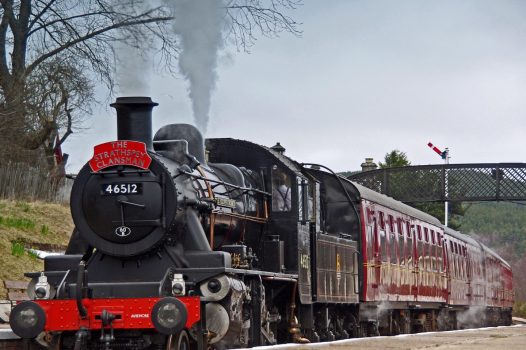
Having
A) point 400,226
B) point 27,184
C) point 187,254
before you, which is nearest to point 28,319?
point 187,254

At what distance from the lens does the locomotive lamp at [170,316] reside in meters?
10.6

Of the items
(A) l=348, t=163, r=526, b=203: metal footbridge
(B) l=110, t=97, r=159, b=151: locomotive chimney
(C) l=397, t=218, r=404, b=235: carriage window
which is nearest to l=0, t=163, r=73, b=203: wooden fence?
(C) l=397, t=218, r=404, b=235: carriage window

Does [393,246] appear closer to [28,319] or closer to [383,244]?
[383,244]

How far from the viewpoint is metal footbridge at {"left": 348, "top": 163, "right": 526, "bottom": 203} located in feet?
148

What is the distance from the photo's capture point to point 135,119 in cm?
1187

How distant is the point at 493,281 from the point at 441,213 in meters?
26.7

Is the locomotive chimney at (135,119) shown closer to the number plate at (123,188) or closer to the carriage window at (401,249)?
the number plate at (123,188)

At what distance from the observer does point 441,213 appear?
65.1m

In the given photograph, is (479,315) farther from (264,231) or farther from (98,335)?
(98,335)

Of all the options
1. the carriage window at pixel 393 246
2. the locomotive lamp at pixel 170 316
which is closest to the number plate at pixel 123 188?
the locomotive lamp at pixel 170 316

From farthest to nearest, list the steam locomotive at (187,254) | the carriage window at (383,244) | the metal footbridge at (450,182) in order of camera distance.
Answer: the metal footbridge at (450,182)
the carriage window at (383,244)
the steam locomotive at (187,254)

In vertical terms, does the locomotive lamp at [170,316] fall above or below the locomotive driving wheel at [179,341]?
above

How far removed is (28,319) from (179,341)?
1693 mm

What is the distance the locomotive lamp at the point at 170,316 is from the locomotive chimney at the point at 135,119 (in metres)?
2.12
